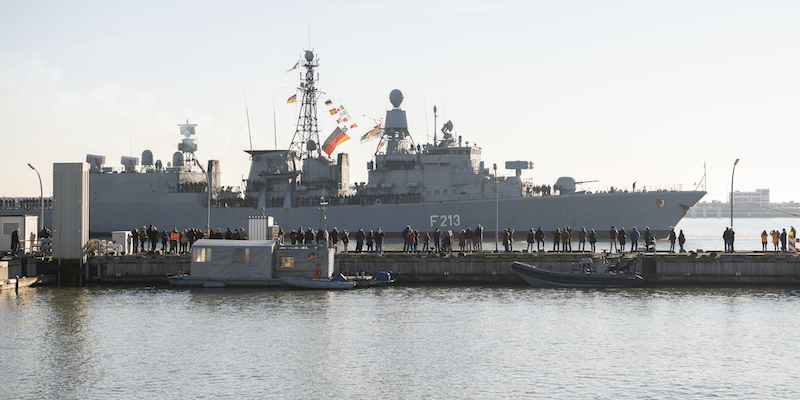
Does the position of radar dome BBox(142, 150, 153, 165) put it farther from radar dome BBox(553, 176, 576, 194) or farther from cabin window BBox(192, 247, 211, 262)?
cabin window BBox(192, 247, 211, 262)

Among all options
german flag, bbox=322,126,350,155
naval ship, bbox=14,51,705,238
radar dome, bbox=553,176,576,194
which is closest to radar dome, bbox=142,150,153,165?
naval ship, bbox=14,51,705,238

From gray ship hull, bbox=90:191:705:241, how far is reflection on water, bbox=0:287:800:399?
28.5 metres

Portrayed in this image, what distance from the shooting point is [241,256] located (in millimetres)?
31703

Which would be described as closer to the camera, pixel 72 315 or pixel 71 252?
pixel 72 315

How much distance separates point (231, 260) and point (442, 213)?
3145cm

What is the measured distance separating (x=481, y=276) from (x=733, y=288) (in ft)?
31.4

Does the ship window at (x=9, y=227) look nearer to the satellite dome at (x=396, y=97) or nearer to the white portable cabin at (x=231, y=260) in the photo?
the white portable cabin at (x=231, y=260)

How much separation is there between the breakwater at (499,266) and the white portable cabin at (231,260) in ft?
7.54

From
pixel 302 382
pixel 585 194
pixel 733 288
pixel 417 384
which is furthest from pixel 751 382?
pixel 585 194

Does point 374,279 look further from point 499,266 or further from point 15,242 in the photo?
point 15,242

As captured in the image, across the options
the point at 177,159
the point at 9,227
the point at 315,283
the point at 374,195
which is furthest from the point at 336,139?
the point at 315,283

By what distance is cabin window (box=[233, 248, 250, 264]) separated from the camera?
31641 millimetres

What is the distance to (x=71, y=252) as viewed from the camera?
110ft

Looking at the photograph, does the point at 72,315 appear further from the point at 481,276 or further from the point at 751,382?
the point at 751,382
